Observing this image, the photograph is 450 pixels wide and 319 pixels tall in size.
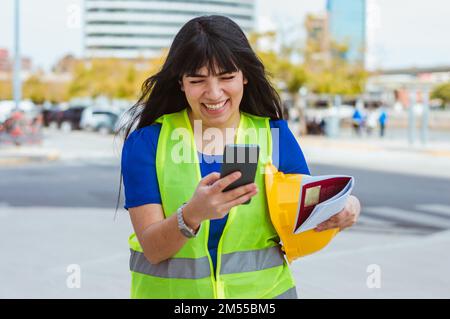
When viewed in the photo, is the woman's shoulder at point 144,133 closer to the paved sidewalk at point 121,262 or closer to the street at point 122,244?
the street at point 122,244

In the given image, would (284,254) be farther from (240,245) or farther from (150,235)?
(150,235)

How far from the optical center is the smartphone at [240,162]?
1698mm

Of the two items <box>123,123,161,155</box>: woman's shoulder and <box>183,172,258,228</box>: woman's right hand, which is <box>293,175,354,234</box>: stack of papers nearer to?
<box>183,172,258,228</box>: woman's right hand

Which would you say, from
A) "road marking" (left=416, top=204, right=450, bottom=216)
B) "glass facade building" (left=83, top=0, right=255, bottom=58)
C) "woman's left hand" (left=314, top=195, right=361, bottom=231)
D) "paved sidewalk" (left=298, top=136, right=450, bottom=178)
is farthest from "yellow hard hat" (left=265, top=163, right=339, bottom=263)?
"glass facade building" (left=83, top=0, right=255, bottom=58)

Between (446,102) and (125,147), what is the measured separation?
283ft

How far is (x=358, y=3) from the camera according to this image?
9881 cm

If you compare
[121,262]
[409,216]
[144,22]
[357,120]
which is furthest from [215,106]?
[144,22]

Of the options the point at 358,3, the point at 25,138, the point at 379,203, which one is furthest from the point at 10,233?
the point at 358,3

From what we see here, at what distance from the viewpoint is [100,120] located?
135ft

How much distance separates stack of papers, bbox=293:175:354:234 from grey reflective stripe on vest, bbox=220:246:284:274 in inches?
4.8

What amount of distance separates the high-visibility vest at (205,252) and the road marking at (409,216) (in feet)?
26.0

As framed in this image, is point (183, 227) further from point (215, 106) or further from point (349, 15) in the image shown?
point (349, 15)

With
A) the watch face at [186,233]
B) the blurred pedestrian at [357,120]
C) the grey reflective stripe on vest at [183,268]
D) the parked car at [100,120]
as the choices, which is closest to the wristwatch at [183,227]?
the watch face at [186,233]

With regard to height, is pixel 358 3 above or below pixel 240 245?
above
